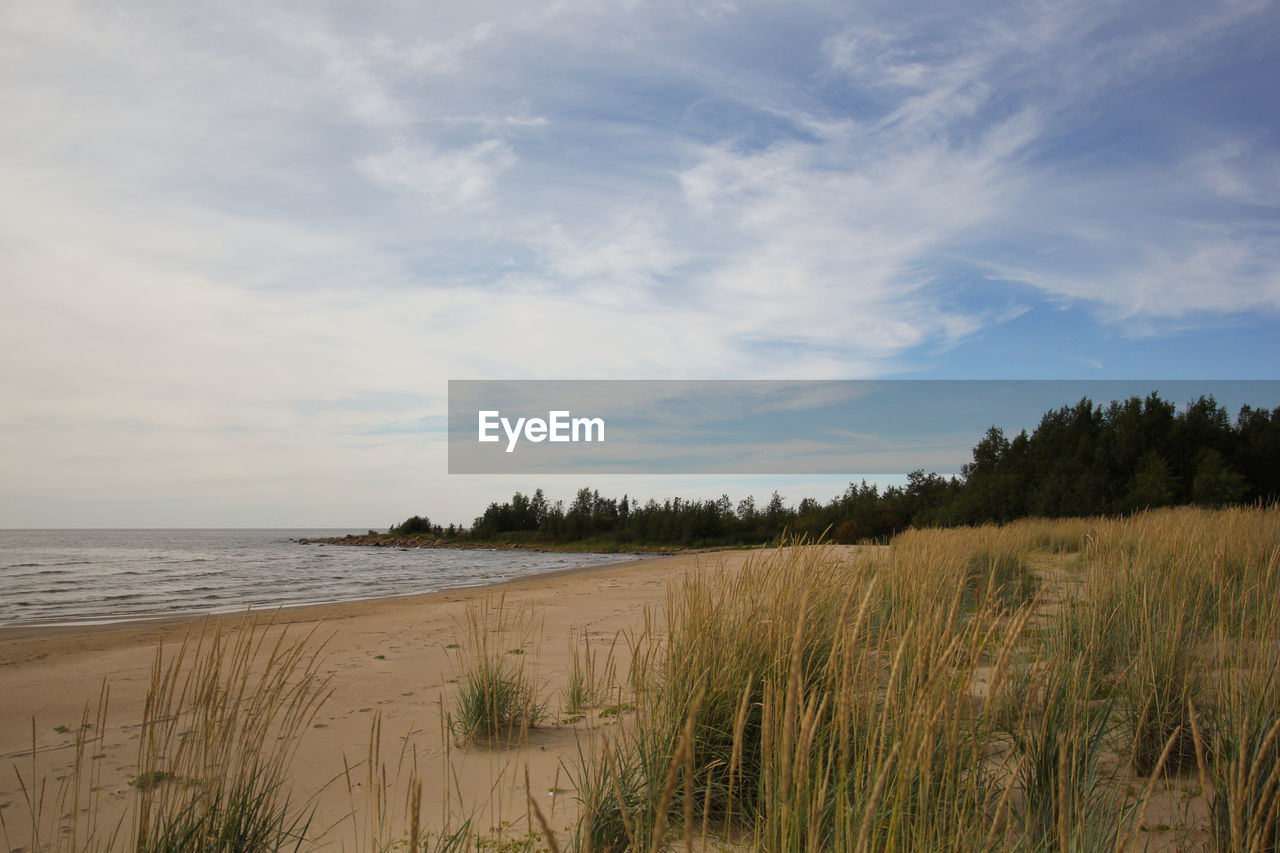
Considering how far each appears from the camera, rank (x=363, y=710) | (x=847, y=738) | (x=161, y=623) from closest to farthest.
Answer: (x=847, y=738) < (x=363, y=710) < (x=161, y=623)

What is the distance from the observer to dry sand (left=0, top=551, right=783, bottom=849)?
140 inches

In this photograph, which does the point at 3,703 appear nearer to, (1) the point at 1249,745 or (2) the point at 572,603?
(2) the point at 572,603

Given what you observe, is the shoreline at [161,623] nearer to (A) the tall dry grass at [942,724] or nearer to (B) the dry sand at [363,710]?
(B) the dry sand at [363,710]

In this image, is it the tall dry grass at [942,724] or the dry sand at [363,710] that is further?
the dry sand at [363,710]

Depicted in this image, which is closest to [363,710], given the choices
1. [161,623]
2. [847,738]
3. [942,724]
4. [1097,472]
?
[942,724]

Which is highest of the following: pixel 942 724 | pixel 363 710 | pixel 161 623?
pixel 942 724

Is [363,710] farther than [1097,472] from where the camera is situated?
No

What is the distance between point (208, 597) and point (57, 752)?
1470cm

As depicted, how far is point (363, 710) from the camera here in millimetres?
5621

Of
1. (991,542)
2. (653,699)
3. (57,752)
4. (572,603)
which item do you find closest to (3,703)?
(57,752)

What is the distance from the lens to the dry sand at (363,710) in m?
3.57

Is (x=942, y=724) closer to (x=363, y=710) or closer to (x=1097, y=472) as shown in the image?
(x=363, y=710)

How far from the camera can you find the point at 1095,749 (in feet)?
9.68

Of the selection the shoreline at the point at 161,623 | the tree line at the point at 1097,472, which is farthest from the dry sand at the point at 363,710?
the tree line at the point at 1097,472
